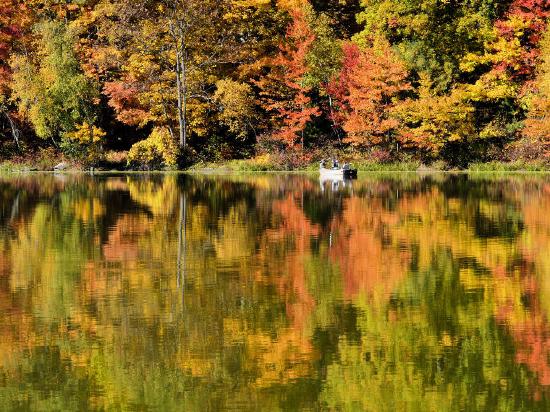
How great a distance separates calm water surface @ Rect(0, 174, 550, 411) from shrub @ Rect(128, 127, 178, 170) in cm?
3303

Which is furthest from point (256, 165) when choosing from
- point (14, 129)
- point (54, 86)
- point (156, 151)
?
point (14, 129)

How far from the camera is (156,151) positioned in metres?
63.4

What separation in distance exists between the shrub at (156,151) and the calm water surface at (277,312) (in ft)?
108

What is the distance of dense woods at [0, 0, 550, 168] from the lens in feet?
193

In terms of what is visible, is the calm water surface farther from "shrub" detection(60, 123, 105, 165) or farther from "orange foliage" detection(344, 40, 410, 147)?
"shrub" detection(60, 123, 105, 165)

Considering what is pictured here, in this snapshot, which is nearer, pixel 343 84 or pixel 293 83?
pixel 293 83

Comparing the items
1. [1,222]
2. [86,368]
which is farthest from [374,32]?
[86,368]

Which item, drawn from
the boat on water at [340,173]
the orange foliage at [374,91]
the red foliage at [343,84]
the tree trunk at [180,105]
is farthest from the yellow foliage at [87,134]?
the boat on water at [340,173]

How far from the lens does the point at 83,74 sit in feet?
211

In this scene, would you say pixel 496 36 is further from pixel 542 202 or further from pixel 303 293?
pixel 303 293

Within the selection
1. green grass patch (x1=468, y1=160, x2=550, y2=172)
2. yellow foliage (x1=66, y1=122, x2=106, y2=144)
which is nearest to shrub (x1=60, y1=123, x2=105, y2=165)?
yellow foliage (x1=66, y1=122, x2=106, y2=144)

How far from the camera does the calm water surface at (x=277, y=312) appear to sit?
34.4 ft

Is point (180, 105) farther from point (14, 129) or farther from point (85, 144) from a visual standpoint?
point (14, 129)

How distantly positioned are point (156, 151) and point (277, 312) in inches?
1963
